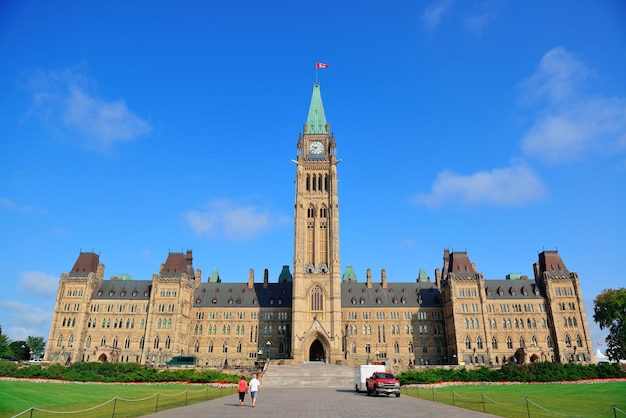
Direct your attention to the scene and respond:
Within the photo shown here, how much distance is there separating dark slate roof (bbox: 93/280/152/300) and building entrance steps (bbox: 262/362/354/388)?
125 ft

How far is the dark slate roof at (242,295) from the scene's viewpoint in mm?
94250

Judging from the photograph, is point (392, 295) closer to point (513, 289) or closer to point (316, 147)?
point (513, 289)

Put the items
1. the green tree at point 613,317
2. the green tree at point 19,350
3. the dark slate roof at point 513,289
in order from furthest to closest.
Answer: the green tree at point 19,350 → the dark slate roof at point 513,289 → the green tree at point 613,317

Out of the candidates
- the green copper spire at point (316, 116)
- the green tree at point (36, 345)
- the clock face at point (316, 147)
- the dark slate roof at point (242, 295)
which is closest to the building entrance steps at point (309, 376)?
the dark slate roof at point (242, 295)

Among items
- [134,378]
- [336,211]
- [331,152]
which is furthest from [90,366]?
[331,152]

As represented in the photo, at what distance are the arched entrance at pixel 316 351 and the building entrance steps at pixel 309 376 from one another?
18.4 metres

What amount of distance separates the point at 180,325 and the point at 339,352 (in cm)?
3126

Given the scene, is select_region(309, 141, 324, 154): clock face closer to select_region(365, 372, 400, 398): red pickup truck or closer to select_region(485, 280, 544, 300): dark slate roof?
select_region(485, 280, 544, 300): dark slate roof

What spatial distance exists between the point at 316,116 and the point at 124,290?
179ft

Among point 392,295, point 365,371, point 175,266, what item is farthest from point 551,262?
point 175,266

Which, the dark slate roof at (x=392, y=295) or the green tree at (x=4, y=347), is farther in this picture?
the green tree at (x=4, y=347)

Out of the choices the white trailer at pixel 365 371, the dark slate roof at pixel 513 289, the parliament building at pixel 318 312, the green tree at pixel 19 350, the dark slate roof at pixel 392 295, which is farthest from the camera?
the green tree at pixel 19 350

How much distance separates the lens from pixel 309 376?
57719 millimetres

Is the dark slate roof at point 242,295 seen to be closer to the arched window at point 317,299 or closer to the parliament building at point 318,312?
the parliament building at point 318,312
